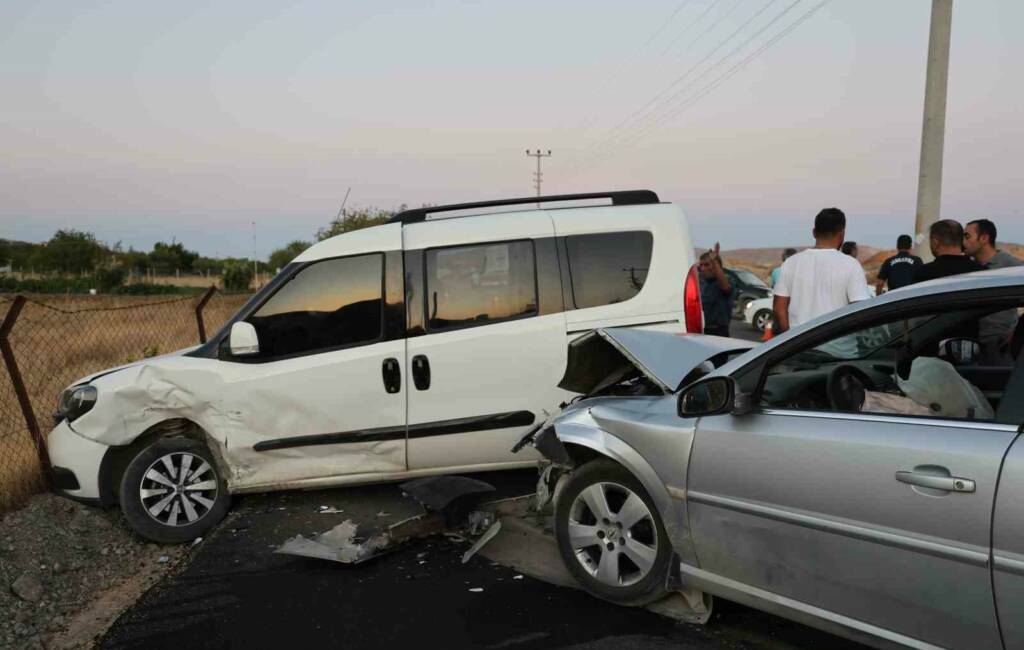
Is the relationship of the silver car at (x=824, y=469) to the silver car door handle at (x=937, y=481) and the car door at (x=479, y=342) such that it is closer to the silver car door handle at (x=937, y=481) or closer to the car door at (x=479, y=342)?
the silver car door handle at (x=937, y=481)

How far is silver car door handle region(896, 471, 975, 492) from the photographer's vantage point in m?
2.42

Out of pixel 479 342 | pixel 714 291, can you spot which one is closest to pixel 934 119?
pixel 714 291

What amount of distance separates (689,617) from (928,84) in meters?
10.2

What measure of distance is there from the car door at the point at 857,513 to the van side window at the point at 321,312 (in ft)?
8.48

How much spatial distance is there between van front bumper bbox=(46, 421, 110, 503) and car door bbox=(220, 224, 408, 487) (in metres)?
0.84

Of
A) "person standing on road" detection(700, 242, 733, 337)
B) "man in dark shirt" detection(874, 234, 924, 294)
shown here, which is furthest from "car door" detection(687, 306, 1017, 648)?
"man in dark shirt" detection(874, 234, 924, 294)

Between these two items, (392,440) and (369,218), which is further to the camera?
(369,218)

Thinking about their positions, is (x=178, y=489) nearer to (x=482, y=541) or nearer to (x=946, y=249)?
(x=482, y=541)

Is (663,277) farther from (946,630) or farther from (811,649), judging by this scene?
(946,630)

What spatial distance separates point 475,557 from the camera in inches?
177

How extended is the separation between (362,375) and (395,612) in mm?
1662

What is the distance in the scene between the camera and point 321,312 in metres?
5.12

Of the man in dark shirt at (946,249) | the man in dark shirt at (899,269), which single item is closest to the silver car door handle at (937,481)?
the man in dark shirt at (946,249)

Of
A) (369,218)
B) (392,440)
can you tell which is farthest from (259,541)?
(369,218)
